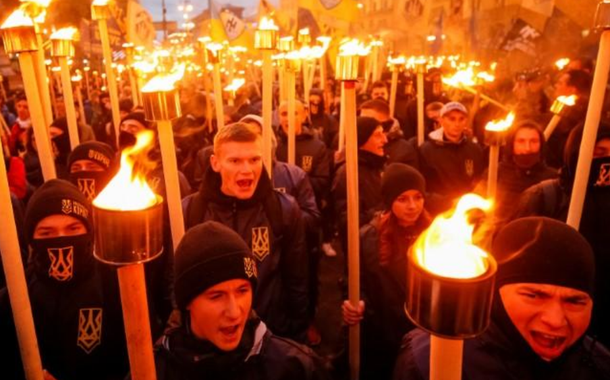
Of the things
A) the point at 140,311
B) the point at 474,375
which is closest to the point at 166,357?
the point at 140,311

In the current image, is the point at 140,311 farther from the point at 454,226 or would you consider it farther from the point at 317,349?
the point at 317,349

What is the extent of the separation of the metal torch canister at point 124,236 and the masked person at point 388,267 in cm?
223

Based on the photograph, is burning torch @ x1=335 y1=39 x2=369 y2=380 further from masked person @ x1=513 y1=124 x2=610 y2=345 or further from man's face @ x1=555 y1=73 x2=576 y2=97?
man's face @ x1=555 y1=73 x2=576 y2=97

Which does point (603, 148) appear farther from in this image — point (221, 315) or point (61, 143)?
point (61, 143)

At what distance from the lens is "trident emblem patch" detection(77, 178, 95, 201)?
12.7 ft

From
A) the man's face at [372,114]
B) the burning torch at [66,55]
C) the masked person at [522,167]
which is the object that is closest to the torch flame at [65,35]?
the burning torch at [66,55]

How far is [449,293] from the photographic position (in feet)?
2.62

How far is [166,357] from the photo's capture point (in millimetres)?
1904

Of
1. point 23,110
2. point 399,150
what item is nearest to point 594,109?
point 399,150

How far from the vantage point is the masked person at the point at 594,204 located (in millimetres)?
2938

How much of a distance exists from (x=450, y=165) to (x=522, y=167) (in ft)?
3.34

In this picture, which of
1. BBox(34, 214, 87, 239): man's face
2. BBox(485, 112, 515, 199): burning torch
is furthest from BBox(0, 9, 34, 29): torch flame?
BBox(485, 112, 515, 199): burning torch

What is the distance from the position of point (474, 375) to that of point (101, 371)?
195cm

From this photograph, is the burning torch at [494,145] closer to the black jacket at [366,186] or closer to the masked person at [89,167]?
the black jacket at [366,186]
